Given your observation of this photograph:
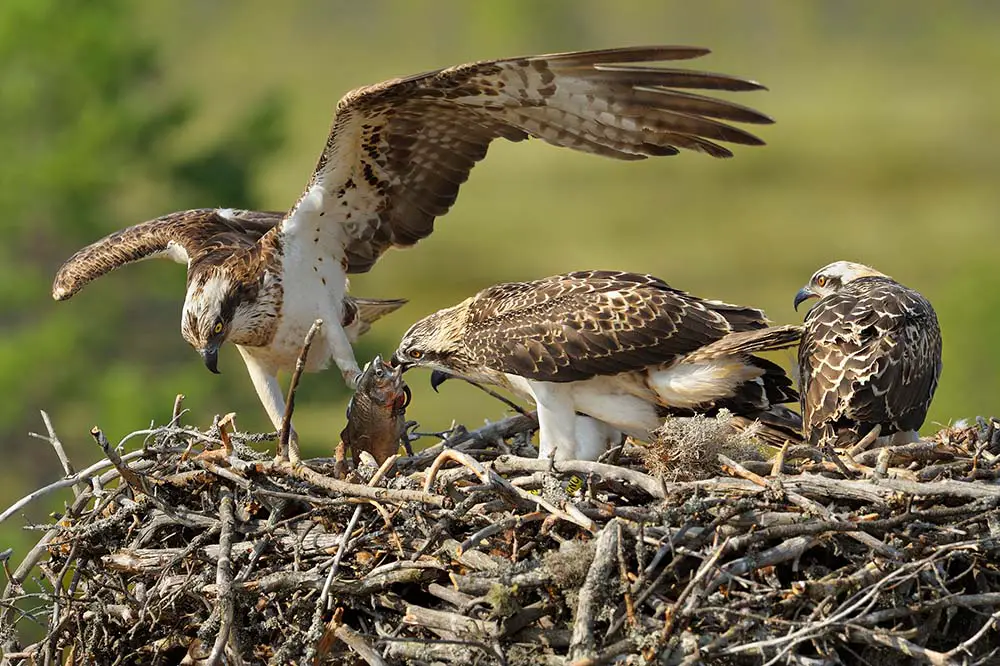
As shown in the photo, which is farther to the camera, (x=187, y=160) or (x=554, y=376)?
(x=187, y=160)

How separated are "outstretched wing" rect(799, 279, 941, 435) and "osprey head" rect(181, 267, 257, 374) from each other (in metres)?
2.72

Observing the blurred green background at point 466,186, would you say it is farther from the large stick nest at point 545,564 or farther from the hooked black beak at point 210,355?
the large stick nest at point 545,564

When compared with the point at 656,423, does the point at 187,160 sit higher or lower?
higher

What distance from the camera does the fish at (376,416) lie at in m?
6.22

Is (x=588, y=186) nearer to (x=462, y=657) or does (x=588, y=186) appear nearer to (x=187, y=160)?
(x=187, y=160)

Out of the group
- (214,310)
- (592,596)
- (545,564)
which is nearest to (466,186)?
Result: (214,310)

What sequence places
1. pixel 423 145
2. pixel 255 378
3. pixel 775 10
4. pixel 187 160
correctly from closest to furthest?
pixel 423 145 < pixel 255 378 < pixel 187 160 < pixel 775 10

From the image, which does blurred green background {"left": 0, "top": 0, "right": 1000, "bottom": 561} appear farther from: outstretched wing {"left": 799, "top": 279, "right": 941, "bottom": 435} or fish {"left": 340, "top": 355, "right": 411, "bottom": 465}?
outstretched wing {"left": 799, "top": 279, "right": 941, "bottom": 435}

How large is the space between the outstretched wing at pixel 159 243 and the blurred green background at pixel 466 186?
10.1 m

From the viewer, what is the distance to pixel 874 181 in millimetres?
45031

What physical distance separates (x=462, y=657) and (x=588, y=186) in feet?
140

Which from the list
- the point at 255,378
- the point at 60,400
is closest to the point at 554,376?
the point at 255,378

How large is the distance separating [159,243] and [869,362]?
3.78 m

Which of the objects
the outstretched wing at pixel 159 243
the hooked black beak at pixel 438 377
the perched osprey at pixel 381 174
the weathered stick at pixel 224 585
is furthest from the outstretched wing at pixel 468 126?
the weathered stick at pixel 224 585
